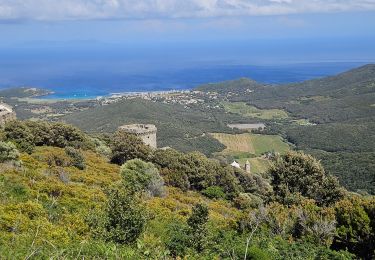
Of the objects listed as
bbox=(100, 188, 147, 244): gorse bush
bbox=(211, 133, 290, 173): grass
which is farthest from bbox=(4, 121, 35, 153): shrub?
bbox=(211, 133, 290, 173): grass

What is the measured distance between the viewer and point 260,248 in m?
11.9

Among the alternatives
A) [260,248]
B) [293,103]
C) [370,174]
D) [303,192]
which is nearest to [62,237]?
[260,248]

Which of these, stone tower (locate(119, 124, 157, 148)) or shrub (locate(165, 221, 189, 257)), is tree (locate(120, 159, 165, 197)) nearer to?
shrub (locate(165, 221, 189, 257))

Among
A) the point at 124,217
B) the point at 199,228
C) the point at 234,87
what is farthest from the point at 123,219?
the point at 234,87

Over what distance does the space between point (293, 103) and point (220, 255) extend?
5892 inches

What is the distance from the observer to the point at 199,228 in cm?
1233

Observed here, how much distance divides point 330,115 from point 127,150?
106381mm

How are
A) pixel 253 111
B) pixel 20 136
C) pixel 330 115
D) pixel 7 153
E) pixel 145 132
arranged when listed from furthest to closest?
pixel 253 111
pixel 330 115
pixel 145 132
pixel 20 136
pixel 7 153

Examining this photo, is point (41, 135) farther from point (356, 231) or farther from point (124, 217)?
point (356, 231)

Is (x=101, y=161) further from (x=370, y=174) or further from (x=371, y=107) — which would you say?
(x=371, y=107)

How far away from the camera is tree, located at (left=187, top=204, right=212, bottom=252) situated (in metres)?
12.0

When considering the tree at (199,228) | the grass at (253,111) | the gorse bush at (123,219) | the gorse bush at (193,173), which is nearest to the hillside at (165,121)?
the grass at (253,111)

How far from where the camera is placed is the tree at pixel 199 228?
1196 centimetres

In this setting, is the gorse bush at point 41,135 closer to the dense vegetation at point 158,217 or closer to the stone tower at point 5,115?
the dense vegetation at point 158,217
